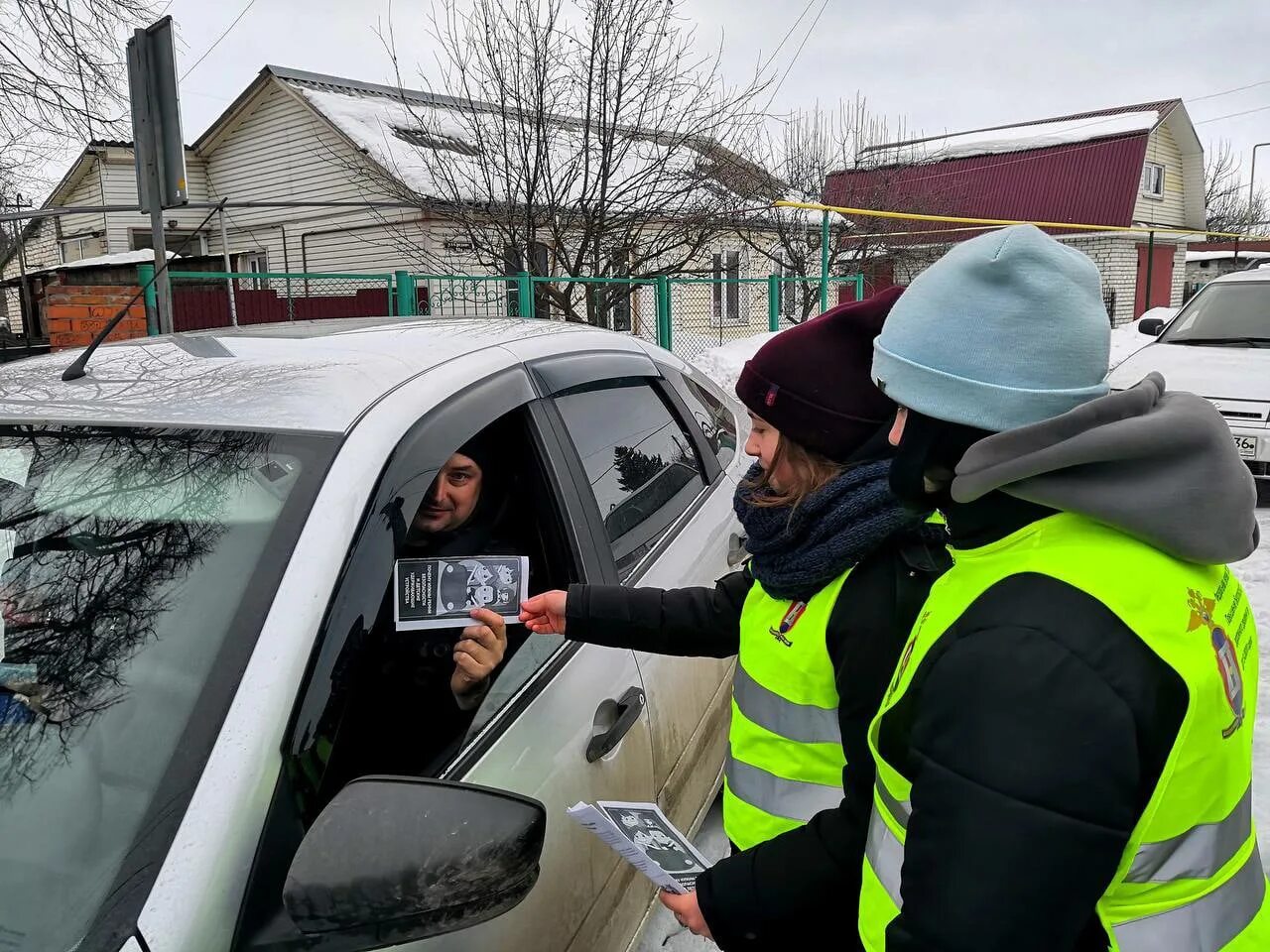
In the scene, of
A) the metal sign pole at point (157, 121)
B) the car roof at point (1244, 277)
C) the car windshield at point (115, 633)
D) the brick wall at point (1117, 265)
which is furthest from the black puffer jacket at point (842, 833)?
the brick wall at point (1117, 265)

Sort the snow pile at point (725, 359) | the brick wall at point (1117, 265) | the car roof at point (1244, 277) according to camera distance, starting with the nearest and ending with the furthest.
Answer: the car roof at point (1244, 277)
the snow pile at point (725, 359)
the brick wall at point (1117, 265)

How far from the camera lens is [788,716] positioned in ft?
4.69

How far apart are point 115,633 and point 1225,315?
30.3ft

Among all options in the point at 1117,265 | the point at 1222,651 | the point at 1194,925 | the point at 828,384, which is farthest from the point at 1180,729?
the point at 1117,265

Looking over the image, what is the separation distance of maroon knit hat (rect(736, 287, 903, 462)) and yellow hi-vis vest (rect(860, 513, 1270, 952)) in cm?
53

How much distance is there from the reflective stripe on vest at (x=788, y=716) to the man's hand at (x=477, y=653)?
1.58 feet

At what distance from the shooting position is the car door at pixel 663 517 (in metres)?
2.13

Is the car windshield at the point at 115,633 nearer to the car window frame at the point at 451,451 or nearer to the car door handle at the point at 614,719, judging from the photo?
the car window frame at the point at 451,451

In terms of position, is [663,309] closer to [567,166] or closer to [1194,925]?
[567,166]

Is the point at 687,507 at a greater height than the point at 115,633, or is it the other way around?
the point at 115,633

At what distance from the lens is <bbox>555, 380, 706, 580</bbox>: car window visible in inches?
86.7

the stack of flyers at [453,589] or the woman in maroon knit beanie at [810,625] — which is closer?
the woman in maroon knit beanie at [810,625]

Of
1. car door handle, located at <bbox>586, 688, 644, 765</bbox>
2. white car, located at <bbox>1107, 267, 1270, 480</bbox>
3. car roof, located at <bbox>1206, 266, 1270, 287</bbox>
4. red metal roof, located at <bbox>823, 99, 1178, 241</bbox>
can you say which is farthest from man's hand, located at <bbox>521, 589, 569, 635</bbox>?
red metal roof, located at <bbox>823, 99, 1178, 241</bbox>

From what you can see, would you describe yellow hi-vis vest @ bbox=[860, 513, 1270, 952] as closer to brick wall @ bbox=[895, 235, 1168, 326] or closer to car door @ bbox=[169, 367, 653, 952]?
car door @ bbox=[169, 367, 653, 952]
